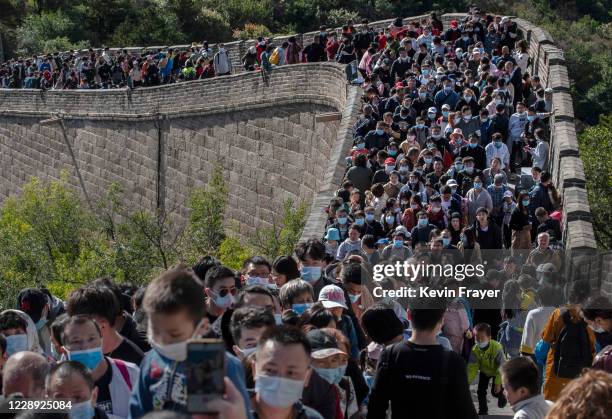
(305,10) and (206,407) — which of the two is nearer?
(206,407)

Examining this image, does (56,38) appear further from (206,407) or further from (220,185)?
(206,407)

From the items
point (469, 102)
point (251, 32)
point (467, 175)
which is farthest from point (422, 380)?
point (251, 32)

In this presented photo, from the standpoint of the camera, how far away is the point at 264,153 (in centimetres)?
3250

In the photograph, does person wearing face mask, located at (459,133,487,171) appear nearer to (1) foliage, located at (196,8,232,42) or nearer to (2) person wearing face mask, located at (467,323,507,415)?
(2) person wearing face mask, located at (467,323,507,415)

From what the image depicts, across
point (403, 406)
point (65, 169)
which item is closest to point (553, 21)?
point (65, 169)

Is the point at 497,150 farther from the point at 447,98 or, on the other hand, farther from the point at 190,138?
the point at 190,138

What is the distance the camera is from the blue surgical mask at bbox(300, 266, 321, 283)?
32.5 feet

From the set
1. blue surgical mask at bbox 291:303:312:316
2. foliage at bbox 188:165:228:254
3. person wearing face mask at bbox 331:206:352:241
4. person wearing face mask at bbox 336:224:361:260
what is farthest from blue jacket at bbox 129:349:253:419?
foliage at bbox 188:165:228:254

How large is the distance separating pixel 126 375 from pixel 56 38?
47.6 m

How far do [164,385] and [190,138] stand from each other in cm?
3110

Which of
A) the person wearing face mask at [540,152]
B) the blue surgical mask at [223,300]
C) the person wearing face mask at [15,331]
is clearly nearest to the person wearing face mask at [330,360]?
the blue surgical mask at [223,300]

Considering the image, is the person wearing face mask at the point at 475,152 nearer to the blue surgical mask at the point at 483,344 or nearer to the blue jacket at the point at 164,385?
the blue surgical mask at the point at 483,344

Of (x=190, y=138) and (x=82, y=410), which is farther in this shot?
(x=190, y=138)

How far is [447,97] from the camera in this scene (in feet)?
67.0
